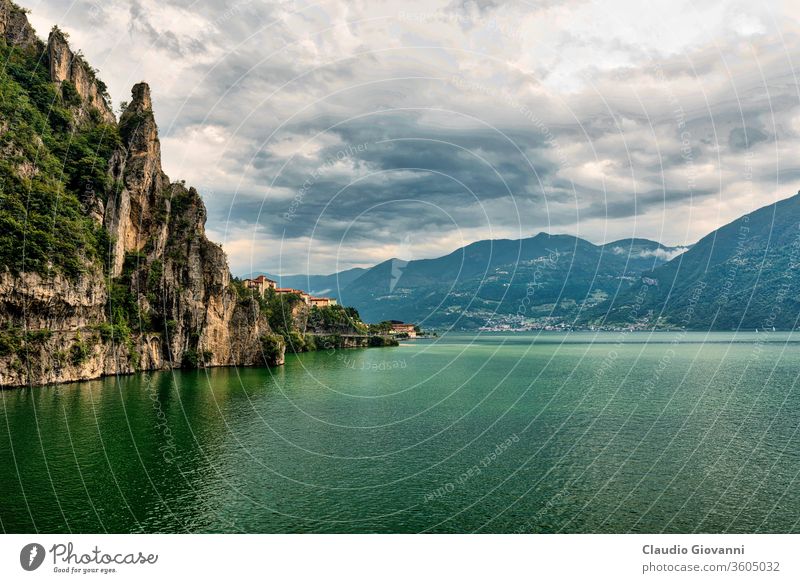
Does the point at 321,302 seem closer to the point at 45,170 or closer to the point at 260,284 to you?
the point at 260,284

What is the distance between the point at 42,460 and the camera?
988 inches

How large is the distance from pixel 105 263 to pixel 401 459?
54665mm

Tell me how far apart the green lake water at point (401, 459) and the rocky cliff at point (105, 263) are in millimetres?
8756

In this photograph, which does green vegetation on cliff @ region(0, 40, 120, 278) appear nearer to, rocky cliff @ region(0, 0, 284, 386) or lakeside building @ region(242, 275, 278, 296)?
rocky cliff @ region(0, 0, 284, 386)

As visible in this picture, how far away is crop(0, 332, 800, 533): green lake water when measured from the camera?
19.5 metres

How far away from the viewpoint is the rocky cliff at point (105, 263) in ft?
163

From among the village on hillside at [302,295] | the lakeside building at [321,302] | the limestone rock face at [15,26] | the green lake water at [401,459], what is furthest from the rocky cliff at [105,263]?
the lakeside building at [321,302]

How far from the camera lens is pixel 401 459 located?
2700 centimetres

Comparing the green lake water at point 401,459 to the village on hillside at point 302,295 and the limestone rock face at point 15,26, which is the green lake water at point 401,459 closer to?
the limestone rock face at point 15,26

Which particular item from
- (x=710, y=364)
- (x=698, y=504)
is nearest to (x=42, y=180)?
(x=698, y=504)

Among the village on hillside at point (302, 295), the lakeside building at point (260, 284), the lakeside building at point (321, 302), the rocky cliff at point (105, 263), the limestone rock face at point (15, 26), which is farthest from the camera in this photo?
the lakeside building at point (321, 302)

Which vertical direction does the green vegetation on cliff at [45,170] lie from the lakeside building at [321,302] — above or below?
above

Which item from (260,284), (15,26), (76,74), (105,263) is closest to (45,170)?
(105,263)

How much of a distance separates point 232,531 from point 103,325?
50614 millimetres
